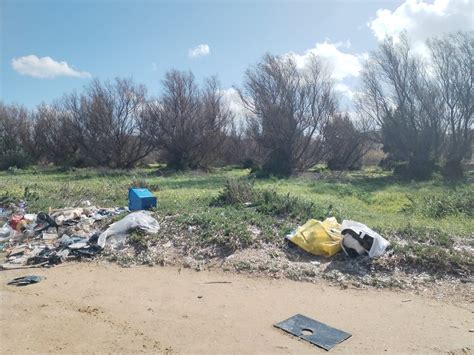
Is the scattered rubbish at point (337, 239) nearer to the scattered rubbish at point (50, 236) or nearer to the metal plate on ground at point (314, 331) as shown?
the metal plate on ground at point (314, 331)

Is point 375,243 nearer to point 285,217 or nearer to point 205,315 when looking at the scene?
point 285,217

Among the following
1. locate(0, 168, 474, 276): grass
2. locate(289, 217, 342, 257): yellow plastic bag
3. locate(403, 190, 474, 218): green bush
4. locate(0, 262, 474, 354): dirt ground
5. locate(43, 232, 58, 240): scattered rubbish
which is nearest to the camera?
locate(0, 262, 474, 354): dirt ground

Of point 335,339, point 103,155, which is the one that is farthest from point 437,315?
point 103,155

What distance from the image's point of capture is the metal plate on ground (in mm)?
3578

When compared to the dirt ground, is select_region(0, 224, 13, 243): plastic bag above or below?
above

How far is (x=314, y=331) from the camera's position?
3785mm

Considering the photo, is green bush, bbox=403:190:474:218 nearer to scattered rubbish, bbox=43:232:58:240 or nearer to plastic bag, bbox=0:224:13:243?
scattered rubbish, bbox=43:232:58:240

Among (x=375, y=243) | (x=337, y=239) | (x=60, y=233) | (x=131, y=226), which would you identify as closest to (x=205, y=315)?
(x=337, y=239)

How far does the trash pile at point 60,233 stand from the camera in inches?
250

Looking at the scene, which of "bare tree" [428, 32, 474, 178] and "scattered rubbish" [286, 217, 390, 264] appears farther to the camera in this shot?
"bare tree" [428, 32, 474, 178]

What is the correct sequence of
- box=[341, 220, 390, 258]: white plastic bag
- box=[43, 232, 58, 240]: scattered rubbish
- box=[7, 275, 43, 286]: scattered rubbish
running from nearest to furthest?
box=[7, 275, 43, 286]: scattered rubbish
box=[341, 220, 390, 258]: white plastic bag
box=[43, 232, 58, 240]: scattered rubbish

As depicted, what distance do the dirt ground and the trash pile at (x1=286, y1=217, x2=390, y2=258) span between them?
94 centimetres

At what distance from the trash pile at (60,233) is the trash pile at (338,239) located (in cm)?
295

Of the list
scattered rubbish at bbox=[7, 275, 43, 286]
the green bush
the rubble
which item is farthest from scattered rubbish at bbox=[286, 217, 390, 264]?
scattered rubbish at bbox=[7, 275, 43, 286]
